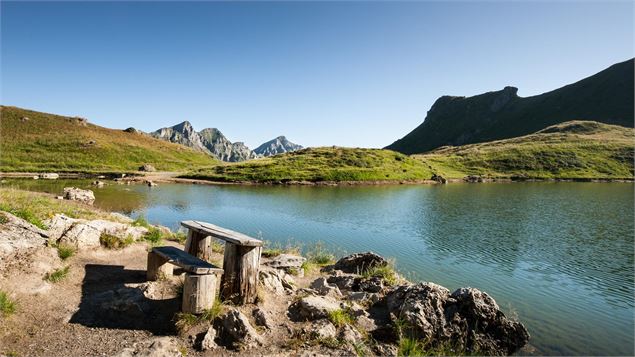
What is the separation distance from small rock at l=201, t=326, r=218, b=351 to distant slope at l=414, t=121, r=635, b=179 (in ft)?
395

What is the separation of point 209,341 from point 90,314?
402cm

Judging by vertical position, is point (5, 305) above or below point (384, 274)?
above

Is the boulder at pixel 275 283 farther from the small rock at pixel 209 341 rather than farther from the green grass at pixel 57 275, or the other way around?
the green grass at pixel 57 275

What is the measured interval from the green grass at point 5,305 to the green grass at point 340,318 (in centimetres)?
932

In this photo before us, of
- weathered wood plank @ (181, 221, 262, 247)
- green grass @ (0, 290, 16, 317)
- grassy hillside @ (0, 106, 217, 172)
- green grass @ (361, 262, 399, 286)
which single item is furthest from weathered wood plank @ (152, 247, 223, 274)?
grassy hillside @ (0, 106, 217, 172)

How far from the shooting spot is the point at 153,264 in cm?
1327

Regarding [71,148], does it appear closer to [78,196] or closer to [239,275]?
[78,196]

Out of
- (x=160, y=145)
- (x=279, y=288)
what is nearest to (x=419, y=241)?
(x=279, y=288)

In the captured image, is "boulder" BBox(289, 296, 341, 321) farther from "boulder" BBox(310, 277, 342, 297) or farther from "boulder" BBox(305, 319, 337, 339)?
"boulder" BBox(310, 277, 342, 297)

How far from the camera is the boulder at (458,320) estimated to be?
12031 mm

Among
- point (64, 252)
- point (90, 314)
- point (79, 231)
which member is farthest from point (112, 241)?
point (90, 314)

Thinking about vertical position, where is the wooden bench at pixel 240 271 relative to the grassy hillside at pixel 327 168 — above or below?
below

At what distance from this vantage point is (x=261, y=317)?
36.6ft

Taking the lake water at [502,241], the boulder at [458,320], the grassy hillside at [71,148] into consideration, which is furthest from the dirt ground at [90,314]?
the grassy hillside at [71,148]
